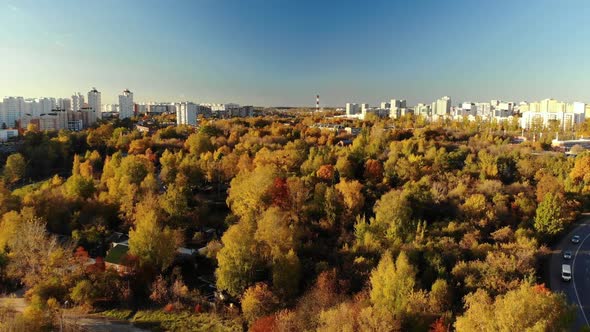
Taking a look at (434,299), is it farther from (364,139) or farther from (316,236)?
(364,139)

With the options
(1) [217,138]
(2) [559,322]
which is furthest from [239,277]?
(1) [217,138]

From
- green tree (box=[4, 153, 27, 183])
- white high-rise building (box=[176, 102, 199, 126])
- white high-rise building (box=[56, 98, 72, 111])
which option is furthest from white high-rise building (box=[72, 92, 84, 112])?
green tree (box=[4, 153, 27, 183])

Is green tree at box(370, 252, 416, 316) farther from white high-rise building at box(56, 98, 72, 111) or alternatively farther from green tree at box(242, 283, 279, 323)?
white high-rise building at box(56, 98, 72, 111)

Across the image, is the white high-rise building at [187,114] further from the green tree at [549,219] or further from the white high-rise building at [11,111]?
the green tree at [549,219]

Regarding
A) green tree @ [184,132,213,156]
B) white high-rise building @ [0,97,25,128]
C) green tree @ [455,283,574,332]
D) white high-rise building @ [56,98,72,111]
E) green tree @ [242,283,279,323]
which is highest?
white high-rise building @ [56,98,72,111]

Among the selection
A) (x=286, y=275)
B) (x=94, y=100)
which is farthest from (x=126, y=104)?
(x=286, y=275)

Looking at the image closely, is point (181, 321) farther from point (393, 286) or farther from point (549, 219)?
point (549, 219)

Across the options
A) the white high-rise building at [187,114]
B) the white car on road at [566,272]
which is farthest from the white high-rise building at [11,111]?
the white car on road at [566,272]
